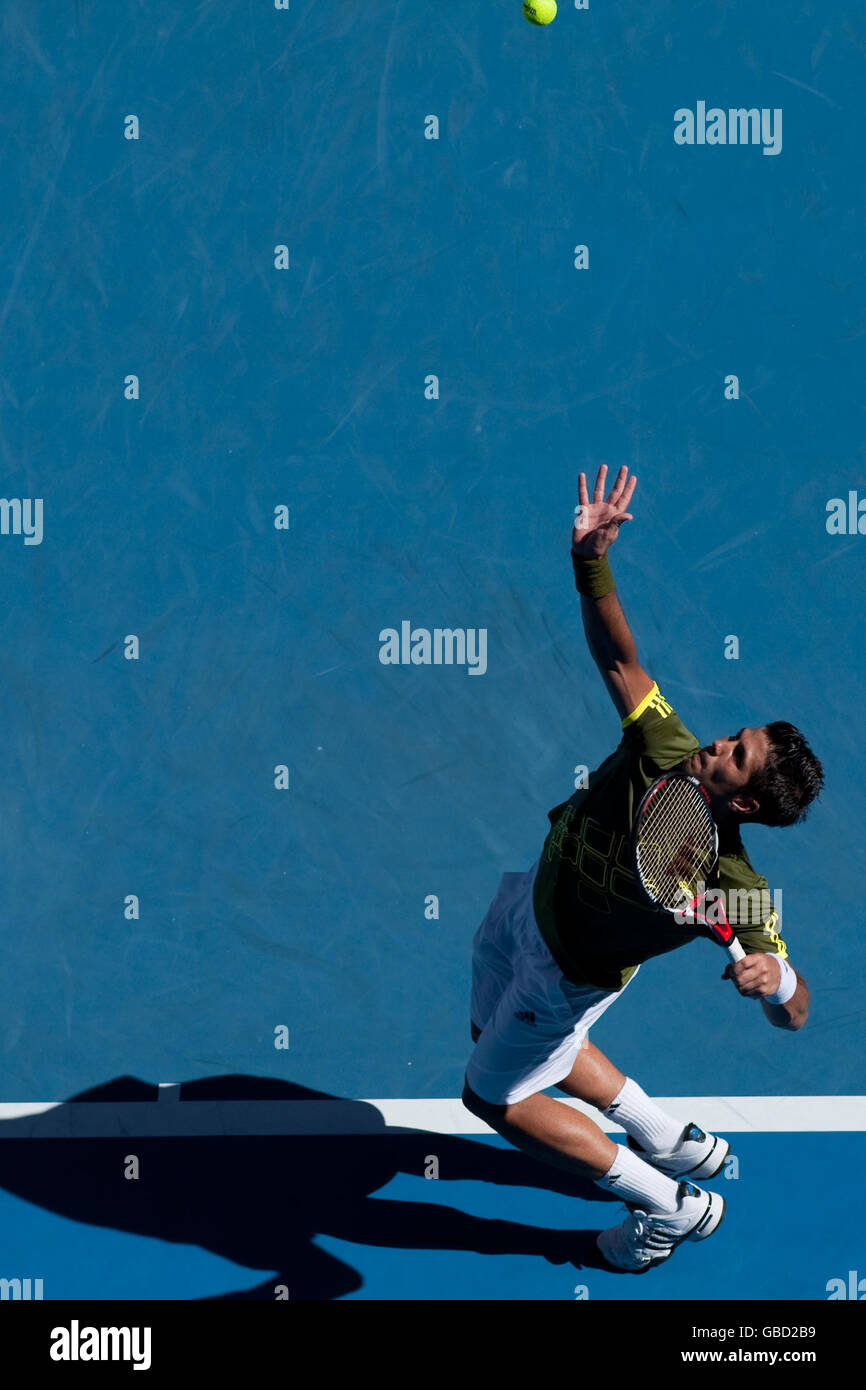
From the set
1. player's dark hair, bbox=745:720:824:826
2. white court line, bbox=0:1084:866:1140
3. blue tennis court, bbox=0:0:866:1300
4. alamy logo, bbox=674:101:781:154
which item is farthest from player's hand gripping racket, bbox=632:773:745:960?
alamy logo, bbox=674:101:781:154

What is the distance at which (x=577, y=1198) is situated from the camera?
6.64 meters

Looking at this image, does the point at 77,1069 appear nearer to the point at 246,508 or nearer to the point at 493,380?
the point at 246,508

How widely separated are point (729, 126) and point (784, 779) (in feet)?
11.5

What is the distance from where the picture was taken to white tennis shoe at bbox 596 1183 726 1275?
6.16 meters

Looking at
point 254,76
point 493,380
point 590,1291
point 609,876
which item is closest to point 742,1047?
point 590,1291

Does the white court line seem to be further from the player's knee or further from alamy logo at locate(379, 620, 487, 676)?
alamy logo at locate(379, 620, 487, 676)

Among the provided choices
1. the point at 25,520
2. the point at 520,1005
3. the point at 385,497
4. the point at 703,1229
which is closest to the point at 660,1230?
the point at 703,1229

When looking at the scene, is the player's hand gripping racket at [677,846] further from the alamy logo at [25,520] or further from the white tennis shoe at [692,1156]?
the alamy logo at [25,520]

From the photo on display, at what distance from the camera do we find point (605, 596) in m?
5.49

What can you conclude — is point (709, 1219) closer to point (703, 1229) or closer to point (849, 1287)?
point (703, 1229)

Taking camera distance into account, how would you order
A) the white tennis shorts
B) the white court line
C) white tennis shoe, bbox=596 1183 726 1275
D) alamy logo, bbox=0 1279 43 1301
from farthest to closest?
1. the white court line
2. alamy logo, bbox=0 1279 43 1301
3. white tennis shoe, bbox=596 1183 726 1275
4. the white tennis shorts

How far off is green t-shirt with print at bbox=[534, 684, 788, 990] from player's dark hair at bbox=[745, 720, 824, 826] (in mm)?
212

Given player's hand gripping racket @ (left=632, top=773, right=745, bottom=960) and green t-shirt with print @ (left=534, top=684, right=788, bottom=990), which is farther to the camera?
green t-shirt with print @ (left=534, top=684, right=788, bottom=990)
